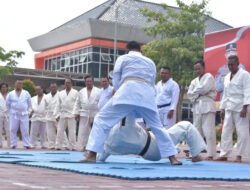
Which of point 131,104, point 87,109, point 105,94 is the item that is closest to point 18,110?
point 87,109

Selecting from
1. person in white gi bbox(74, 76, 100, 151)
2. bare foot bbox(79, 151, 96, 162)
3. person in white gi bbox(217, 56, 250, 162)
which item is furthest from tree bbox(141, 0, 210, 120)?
bare foot bbox(79, 151, 96, 162)

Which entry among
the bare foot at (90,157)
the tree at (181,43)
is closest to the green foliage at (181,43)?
the tree at (181,43)

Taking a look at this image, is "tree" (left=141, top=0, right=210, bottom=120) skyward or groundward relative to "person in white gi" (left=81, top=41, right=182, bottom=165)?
skyward

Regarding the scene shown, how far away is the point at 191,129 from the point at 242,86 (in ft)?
6.83

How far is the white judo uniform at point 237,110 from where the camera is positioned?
1032 cm

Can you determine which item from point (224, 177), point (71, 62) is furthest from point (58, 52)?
point (224, 177)

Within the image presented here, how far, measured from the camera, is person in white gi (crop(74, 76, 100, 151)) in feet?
46.8

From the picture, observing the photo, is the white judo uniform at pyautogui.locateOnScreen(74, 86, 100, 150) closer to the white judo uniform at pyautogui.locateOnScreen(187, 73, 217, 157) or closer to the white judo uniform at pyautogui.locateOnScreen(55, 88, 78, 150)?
the white judo uniform at pyautogui.locateOnScreen(55, 88, 78, 150)

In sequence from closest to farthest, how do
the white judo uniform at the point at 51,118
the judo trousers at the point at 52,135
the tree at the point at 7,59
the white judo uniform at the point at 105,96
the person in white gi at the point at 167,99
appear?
the person in white gi at the point at 167,99
the white judo uniform at the point at 105,96
the judo trousers at the point at 52,135
the white judo uniform at the point at 51,118
the tree at the point at 7,59

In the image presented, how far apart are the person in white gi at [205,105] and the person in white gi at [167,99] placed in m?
0.41

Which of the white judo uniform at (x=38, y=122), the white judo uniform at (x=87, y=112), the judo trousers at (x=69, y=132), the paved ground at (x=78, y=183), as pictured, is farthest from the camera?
the white judo uniform at (x=38, y=122)

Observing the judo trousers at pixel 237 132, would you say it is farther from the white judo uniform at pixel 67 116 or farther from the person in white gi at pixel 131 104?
the white judo uniform at pixel 67 116

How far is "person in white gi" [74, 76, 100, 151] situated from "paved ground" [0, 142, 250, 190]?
8.15 m

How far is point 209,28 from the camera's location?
183 feet
